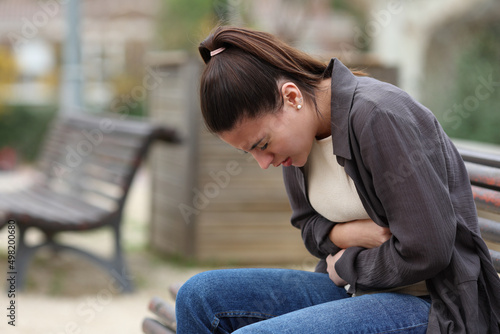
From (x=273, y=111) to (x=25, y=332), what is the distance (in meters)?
2.23

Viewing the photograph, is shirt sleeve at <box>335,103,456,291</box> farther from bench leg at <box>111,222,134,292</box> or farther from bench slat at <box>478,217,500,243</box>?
bench leg at <box>111,222,134,292</box>

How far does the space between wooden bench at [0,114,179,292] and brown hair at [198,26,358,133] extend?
2449 millimetres

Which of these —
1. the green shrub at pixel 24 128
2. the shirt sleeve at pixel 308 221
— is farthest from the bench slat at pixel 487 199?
the green shrub at pixel 24 128

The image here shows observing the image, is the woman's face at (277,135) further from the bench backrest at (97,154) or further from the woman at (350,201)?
the bench backrest at (97,154)

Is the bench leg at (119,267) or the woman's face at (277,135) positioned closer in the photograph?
the woman's face at (277,135)

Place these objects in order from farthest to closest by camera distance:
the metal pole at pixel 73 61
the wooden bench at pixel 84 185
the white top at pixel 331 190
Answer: the metal pole at pixel 73 61 → the wooden bench at pixel 84 185 → the white top at pixel 331 190

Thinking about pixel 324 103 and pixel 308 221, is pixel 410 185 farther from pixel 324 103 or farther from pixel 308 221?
pixel 308 221

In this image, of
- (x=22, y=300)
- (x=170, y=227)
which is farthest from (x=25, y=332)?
(x=170, y=227)

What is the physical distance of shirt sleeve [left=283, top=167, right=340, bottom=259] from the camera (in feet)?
5.90

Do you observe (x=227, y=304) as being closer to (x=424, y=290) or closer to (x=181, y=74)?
(x=424, y=290)

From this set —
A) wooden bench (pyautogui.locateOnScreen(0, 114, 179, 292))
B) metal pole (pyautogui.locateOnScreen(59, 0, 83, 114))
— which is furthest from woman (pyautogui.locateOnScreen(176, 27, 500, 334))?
metal pole (pyautogui.locateOnScreen(59, 0, 83, 114))

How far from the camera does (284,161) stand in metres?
1.73

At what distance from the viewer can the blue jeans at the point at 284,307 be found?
1.51 meters

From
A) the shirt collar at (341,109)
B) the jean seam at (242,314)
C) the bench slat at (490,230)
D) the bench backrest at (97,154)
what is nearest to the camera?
the shirt collar at (341,109)
